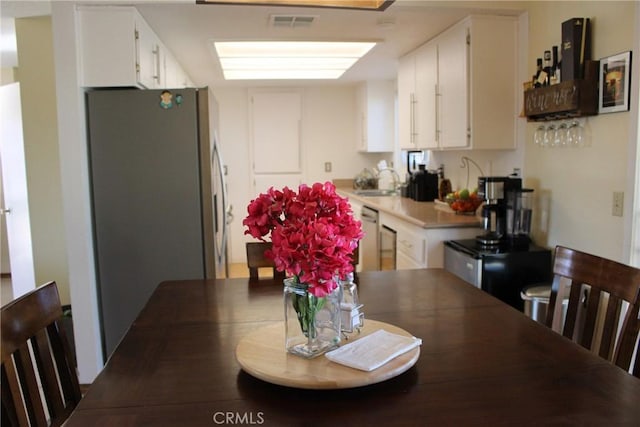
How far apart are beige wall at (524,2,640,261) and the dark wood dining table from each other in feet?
3.85

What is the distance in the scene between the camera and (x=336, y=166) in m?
6.61

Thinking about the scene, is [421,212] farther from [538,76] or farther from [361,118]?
[361,118]

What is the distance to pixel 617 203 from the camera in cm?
246

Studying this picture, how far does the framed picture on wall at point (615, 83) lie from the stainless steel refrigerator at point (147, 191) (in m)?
2.09

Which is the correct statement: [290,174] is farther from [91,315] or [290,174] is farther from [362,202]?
[91,315]

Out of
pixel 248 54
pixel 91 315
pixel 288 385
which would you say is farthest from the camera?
pixel 248 54

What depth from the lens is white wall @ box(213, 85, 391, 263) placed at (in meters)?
6.41

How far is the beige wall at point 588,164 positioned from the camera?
7.97 feet

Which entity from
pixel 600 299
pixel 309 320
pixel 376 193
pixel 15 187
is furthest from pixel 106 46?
pixel 376 193

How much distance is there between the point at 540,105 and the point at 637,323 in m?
1.64

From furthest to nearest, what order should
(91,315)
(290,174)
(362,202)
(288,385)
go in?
(290,174)
(362,202)
(91,315)
(288,385)

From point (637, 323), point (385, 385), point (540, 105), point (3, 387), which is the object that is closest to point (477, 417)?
point (385, 385)

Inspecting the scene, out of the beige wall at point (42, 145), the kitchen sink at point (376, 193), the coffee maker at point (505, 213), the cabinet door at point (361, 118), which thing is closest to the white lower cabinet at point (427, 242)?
the coffee maker at point (505, 213)

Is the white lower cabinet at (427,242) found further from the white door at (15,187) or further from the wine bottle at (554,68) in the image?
the white door at (15,187)
